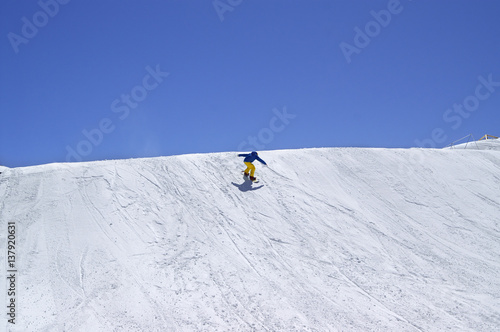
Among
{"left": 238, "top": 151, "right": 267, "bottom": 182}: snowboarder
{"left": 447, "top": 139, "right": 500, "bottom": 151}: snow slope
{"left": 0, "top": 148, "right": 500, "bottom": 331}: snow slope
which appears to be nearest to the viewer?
{"left": 0, "top": 148, "right": 500, "bottom": 331}: snow slope

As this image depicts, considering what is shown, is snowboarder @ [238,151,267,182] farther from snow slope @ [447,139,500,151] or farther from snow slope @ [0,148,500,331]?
snow slope @ [447,139,500,151]

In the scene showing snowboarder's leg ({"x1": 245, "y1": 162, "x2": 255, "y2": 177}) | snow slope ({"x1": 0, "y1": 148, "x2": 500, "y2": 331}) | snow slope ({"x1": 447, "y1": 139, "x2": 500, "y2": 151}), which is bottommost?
snow slope ({"x1": 0, "y1": 148, "x2": 500, "y2": 331})

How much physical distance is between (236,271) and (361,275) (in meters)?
3.63

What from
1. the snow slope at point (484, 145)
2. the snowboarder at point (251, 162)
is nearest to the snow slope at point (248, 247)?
the snowboarder at point (251, 162)

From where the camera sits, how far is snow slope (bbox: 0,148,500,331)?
8.97 m

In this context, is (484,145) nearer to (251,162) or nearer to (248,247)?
(251,162)

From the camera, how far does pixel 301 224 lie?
12.9 metres

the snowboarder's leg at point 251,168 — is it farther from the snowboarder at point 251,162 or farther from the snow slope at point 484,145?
the snow slope at point 484,145

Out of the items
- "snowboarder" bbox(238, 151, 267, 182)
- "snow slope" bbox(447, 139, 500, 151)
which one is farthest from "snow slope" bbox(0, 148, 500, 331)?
"snow slope" bbox(447, 139, 500, 151)

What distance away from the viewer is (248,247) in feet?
37.5

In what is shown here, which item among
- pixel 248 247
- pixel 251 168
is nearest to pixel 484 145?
pixel 251 168

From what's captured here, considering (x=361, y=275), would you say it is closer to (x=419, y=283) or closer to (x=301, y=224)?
(x=419, y=283)

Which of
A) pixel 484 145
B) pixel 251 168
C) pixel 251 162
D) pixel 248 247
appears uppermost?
pixel 484 145

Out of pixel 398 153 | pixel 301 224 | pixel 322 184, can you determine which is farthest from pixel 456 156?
pixel 301 224
